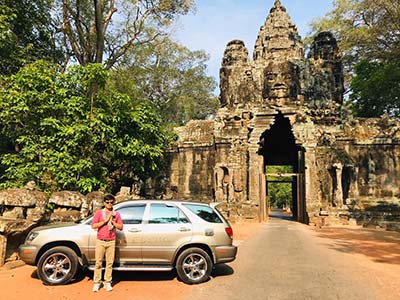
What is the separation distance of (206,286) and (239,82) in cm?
1631

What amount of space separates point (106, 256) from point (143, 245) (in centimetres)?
69

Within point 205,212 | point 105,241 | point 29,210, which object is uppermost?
point 205,212

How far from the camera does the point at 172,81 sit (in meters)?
36.5

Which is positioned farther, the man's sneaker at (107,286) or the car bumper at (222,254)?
the car bumper at (222,254)

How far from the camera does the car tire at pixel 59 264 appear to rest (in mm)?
5660

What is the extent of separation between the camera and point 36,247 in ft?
18.7

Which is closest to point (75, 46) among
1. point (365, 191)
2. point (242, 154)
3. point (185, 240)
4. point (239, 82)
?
point (239, 82)

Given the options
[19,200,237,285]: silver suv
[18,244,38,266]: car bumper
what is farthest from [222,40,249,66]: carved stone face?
[18,244,38,266]: car bumper

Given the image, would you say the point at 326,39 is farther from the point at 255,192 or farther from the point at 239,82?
the point at 255,192

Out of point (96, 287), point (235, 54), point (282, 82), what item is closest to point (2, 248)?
point (96, 287)

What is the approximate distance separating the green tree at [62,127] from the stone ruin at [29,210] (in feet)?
6.46

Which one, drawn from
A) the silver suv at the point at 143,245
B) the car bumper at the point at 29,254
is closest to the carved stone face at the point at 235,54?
the silver suv at the point at 143,245

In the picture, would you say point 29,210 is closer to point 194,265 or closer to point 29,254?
point 29,254

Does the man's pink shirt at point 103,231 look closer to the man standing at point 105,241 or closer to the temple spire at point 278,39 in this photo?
the man standing at point 105,241
